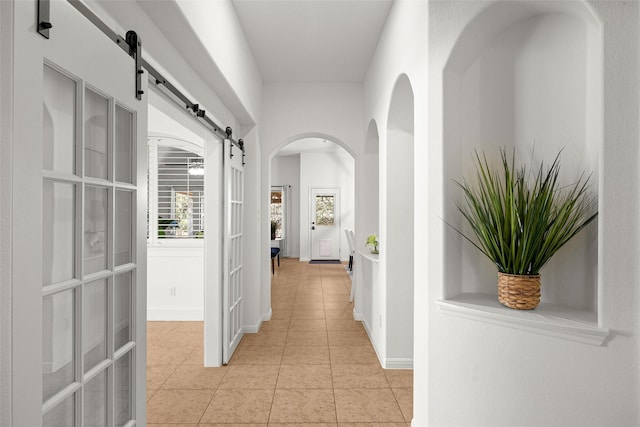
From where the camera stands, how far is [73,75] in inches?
45.3

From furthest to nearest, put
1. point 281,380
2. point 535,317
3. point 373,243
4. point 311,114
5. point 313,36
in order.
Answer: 1. point 311,114
2. point 373,243
3. point 313,36
4. point 281,380
5. point 535,317

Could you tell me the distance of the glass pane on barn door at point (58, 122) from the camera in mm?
1068

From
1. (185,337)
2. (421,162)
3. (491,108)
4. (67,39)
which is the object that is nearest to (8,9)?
(67,39)

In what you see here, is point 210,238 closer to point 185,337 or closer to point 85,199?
point 185,337

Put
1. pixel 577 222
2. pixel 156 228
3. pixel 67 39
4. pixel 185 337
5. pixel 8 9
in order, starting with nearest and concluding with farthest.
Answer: pixel 8 9 → pixel 67 39 → pixel 577 222 → pixel 185 337 → pixel 156 228

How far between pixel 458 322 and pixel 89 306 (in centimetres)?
157

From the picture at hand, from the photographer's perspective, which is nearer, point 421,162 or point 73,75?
point 73,75

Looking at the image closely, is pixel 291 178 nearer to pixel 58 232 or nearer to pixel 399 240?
pixel 399 240

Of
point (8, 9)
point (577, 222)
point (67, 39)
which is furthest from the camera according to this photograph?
point (577, 222)

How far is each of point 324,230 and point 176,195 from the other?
6025 mm

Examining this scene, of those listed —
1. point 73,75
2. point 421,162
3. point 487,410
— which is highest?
point 73,75

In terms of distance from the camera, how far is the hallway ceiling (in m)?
2.87

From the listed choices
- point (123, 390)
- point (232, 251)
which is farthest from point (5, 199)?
point (232, 251)

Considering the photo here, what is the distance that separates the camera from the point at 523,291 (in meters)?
1.67
